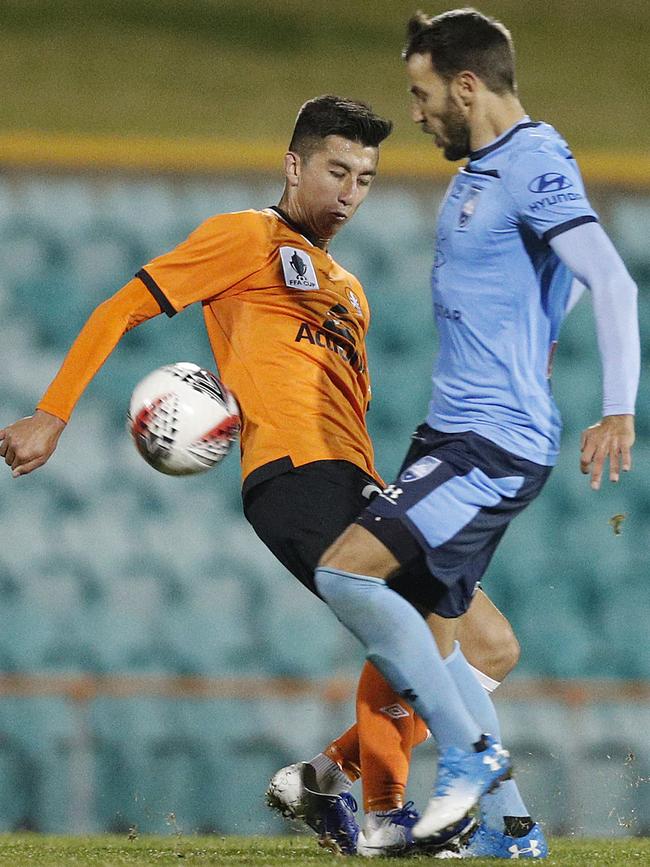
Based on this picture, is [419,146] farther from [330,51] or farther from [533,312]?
[533,312]

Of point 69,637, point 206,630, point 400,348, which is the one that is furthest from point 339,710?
point 400,348

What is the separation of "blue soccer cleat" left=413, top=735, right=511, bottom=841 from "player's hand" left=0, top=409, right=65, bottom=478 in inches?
43.7

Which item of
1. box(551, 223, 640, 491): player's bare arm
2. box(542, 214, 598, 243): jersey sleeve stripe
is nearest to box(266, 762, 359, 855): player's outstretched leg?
box(551, 223, 640, 491): player's bare arm

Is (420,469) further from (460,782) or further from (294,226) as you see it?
(294,226)

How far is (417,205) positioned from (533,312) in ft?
12.5

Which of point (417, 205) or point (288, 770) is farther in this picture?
A: point (417, 205)

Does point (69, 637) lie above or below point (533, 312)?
below

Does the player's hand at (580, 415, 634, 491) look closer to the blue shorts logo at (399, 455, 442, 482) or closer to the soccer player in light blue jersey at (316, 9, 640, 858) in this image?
the soccer player in light blue jersey at (316, 9, 640, 858)

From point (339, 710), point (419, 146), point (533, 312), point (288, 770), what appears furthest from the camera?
point (419, 146)

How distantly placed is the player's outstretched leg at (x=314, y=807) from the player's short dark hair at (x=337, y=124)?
5.23 feet

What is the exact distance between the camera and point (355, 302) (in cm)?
378

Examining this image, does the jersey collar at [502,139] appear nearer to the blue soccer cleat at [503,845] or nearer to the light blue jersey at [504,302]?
the light blue jersey at [504,302]

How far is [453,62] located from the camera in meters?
3.19

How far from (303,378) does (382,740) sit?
2.92 ft
